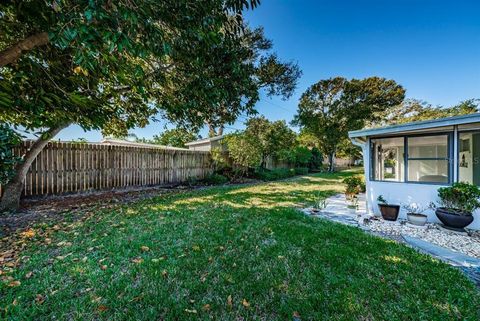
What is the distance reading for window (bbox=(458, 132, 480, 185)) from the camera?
15.8ft

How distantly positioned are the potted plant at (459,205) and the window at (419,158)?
55cm

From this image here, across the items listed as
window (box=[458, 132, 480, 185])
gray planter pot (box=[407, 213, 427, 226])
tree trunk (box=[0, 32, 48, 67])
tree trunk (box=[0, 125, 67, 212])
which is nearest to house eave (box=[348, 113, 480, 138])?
window (box=[458, 132, 480, 185])

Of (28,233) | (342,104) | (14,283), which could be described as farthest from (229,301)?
(342,104)

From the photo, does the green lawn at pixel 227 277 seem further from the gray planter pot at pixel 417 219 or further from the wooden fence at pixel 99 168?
the wooden fence at pixel 99 168

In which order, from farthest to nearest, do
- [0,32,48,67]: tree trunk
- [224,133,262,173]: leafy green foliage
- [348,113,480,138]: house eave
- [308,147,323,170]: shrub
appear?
1. [308,147,323,170]: shrub
2. [224,133,262,173]: leafy green foliage
3. [348,113,480,138]: house eave
4. [0,32,48,67]: tree trunk

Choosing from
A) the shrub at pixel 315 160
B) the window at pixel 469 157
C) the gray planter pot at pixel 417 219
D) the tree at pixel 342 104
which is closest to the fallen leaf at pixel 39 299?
the gray planter pot at pixel 417 219

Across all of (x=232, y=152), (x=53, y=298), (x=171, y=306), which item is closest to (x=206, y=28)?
(x=171, y=306)

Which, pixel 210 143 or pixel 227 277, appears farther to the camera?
pixel 210 143

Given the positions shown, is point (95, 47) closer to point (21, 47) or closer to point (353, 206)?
point (21, 47)

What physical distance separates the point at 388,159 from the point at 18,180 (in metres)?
11.1

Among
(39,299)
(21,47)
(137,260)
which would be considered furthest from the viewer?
(21,47)

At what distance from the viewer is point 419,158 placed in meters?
5.26

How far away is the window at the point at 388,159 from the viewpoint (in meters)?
5.81

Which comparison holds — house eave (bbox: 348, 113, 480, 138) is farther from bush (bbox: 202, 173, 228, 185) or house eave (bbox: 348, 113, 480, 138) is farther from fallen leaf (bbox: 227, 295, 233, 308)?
bush (bbox: 202, 173, 228, 185)
